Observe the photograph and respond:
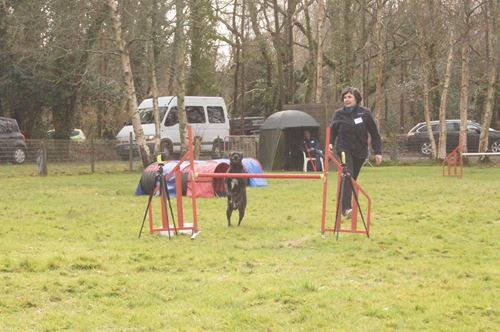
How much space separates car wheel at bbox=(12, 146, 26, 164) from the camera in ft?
73.8

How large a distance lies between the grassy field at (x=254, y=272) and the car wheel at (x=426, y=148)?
16411 mm

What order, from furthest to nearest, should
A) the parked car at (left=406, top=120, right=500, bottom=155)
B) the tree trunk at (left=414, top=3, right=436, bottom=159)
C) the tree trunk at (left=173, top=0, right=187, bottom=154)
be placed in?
the parked car at (left=406, top=120, right=500, bottom=155) → the tree trunk at (left=414, top=3, right=436, bottom=159) → the tree trunk at (left=173, top=0, right=187, bottom=154)

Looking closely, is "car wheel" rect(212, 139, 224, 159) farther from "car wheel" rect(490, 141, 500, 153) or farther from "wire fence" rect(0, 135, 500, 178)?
"car wheel" rect(490, 141, 500, 153)

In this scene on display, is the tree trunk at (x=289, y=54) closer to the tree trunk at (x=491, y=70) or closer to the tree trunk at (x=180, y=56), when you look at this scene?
the tree trunk at (x=491, y=70)

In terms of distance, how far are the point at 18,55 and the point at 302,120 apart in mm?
11689

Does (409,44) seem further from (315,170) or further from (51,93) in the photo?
(51,93)

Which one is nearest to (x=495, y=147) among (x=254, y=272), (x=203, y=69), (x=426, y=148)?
(x=426, y=148)

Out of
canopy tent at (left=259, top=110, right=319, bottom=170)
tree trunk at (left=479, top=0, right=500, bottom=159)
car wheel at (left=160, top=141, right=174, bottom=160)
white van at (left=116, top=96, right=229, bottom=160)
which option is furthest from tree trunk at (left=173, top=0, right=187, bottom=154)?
tree trunk at (left=479, top=0, right=500, bottom=159)

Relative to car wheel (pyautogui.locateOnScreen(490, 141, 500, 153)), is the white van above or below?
above

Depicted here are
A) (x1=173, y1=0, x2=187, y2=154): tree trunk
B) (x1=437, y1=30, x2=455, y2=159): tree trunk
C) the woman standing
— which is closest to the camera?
the woman standing

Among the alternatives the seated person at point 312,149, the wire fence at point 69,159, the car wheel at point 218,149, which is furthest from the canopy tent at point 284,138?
the wire fence at point 69,159

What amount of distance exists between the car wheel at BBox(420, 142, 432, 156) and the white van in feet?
24.5

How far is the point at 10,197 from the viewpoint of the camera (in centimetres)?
1402

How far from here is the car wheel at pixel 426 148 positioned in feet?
91.9
